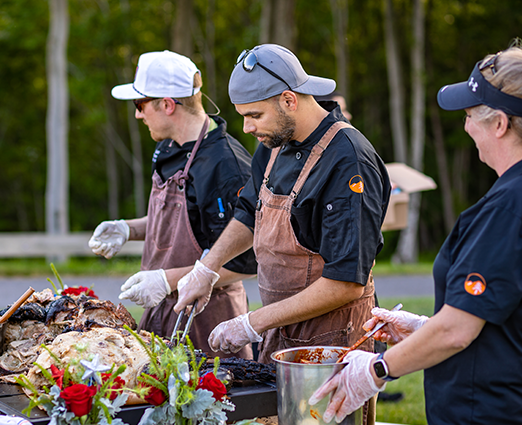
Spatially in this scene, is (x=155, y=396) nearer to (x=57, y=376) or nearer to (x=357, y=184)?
(x=57, y=376)

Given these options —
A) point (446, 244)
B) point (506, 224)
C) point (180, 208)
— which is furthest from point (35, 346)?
point (506, 224)

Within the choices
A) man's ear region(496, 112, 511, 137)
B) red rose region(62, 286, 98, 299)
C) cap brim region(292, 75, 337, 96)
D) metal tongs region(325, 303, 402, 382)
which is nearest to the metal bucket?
metal tongs region(325, 303, 402, 382)

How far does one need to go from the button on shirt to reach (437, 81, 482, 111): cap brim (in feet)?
0.72

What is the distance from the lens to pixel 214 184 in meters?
2.95

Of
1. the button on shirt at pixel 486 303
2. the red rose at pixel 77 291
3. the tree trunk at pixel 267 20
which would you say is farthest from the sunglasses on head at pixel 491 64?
the tree trunk at pixel 267 20

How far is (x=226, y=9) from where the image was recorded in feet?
80.9

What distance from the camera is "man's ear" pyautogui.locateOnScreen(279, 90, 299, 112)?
224 cm

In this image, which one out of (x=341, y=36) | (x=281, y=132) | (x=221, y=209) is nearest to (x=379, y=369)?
(x=281, y=132)

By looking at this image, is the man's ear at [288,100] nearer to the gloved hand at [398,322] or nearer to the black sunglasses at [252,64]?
the black sunglasses at [252,64]

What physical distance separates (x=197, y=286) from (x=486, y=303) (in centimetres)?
138

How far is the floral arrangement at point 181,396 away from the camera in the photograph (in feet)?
5.53

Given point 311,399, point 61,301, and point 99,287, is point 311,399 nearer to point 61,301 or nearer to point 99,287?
point 61,301

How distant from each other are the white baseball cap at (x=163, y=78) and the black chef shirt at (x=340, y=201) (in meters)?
0.91

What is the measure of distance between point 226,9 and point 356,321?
24145mm
